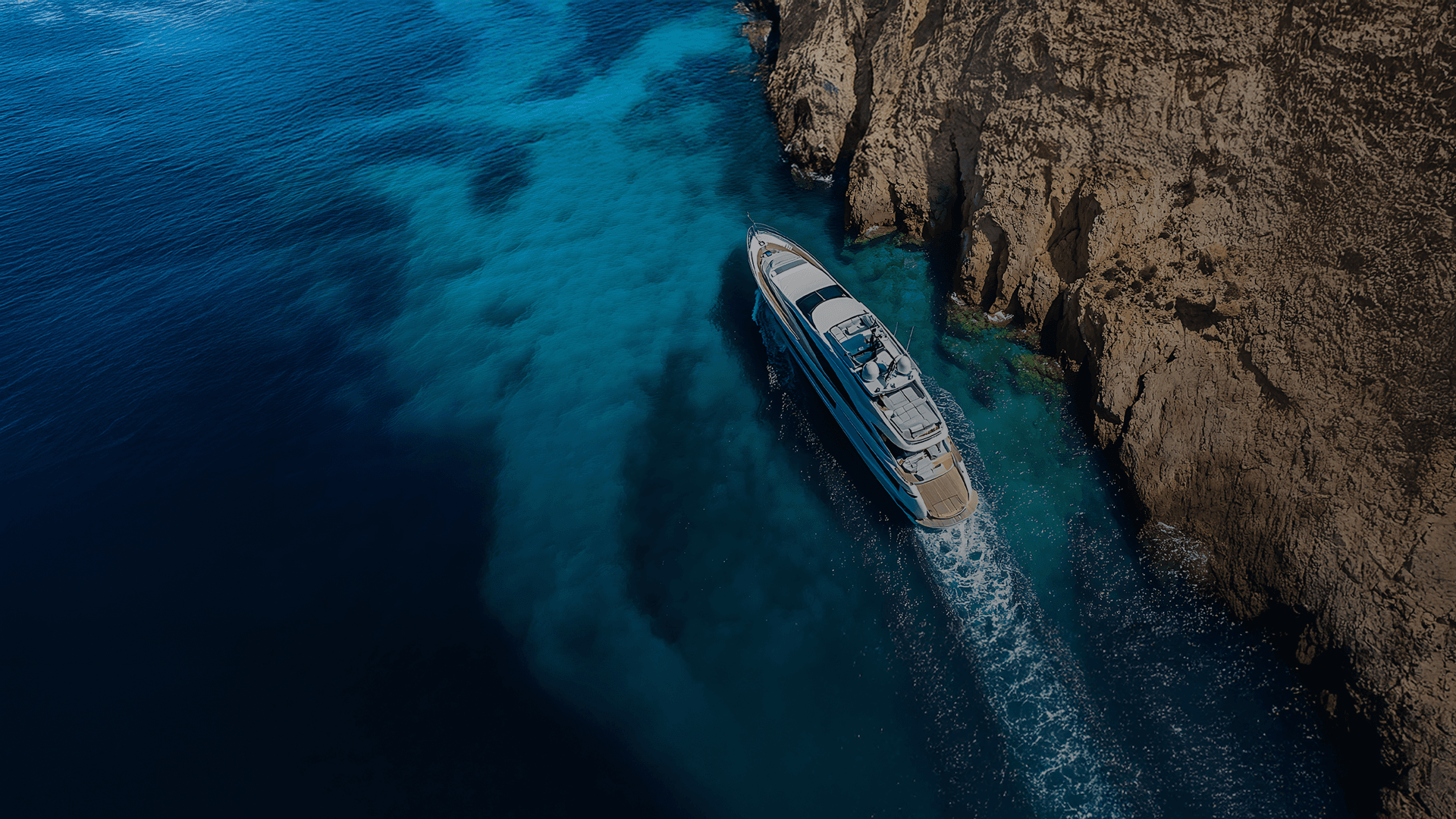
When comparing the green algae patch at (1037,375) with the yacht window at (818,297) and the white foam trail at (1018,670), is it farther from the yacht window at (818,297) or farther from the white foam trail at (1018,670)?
the yacht window at (818,297)

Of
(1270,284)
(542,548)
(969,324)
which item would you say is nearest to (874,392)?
(969,324)

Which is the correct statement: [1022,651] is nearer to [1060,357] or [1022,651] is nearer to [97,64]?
[1060,357]

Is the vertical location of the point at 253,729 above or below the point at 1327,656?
below

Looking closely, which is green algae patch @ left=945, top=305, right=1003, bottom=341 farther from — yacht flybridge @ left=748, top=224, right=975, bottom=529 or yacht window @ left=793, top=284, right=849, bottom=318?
yacht window @ left=793, top=284, right=849, bottom=318

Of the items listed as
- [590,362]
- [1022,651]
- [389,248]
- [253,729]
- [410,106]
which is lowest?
[253,729]

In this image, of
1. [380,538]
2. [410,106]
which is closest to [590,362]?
[380,538]

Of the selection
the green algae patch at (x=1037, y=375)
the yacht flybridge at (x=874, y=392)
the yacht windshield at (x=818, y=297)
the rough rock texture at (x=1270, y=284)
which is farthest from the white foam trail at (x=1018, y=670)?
the yacht windshield at (x=818, y=297)

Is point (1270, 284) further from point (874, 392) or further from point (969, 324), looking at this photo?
point (874, 392)
